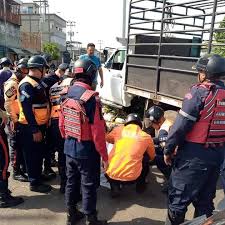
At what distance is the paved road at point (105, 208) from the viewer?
3.64m

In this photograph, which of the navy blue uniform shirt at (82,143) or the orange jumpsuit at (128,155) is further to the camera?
the orange jumpsuit at (128,155)

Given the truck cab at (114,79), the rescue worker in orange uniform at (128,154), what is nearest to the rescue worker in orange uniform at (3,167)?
the rescue worker in orange uniform at (128,154)

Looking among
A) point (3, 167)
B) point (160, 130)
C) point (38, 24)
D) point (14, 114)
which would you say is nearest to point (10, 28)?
point (38, 24)

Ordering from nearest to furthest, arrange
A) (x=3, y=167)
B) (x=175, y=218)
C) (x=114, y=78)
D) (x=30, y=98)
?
(x=175, y=218) < (x=3, y=167) < (x=30, y=98) < (x=114, y=78)

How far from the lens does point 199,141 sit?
2.82 meters

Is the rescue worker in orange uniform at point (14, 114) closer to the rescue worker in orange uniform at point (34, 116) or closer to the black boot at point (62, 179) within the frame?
the rescue worker in orange uniform at point (34, 116)

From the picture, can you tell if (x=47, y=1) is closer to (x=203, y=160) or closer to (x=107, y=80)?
(x=107, y=80)

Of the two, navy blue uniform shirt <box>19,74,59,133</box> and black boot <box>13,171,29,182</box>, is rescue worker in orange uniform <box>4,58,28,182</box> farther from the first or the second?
navy blue uniform shirt <box>19,74,59,133</box>

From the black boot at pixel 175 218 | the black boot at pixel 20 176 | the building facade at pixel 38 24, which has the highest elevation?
the building facade at pixel 38 24

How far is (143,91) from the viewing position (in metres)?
5.63

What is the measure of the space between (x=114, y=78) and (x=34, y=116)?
399 cm

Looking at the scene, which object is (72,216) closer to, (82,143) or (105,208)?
(105,208)

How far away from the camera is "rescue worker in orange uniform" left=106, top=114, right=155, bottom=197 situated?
395 cm

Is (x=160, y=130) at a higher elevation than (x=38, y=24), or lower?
lower
